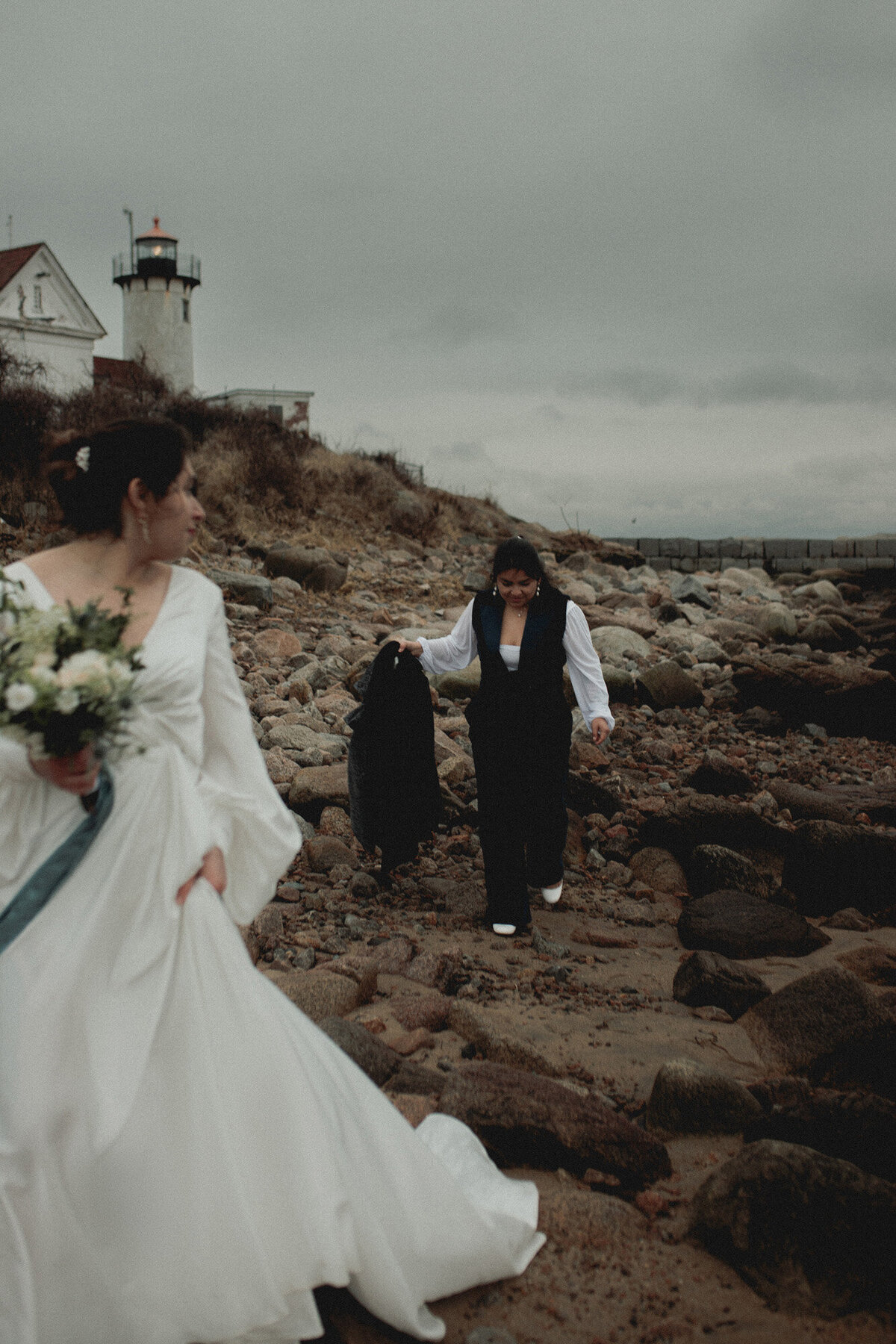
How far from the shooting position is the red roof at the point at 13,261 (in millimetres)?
30438

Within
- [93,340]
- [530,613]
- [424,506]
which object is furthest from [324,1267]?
[93,340]

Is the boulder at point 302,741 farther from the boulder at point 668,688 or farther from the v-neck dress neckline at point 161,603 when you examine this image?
the v-neck dress neckline at point 161,603

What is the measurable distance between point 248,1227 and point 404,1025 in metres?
2.24

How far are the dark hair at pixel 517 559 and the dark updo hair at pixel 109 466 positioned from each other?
2.93 m

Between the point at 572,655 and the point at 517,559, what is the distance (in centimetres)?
70

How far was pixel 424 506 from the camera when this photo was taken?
71.0ft

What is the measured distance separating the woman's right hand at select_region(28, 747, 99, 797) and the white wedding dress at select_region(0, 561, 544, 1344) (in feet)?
0.23

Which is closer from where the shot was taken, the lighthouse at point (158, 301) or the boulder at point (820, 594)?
the boulder at point (820, 594)

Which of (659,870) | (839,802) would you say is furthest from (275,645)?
(839,802)

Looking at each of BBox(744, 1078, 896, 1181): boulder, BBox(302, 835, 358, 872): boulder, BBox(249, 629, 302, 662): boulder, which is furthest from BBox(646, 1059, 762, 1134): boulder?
BBox(249, 629, 302, 662): boulder

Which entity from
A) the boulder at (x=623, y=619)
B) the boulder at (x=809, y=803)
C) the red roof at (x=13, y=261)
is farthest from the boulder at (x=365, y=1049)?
the red roof at (x=13, y=261)

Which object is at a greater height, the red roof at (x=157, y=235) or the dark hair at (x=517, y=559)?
the red roof at (x=157, y=235)

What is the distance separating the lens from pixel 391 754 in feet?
20.0

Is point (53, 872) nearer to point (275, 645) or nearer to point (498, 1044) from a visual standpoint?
point (498, 1044)
